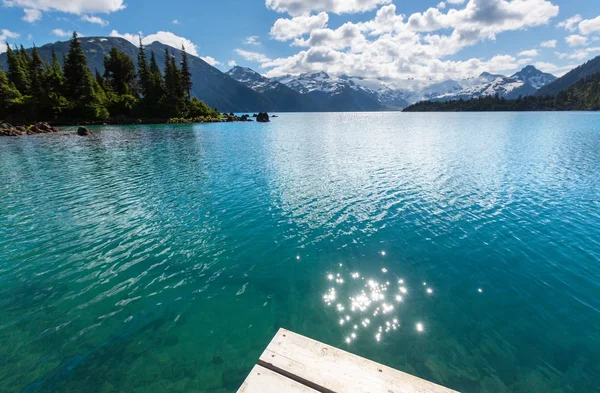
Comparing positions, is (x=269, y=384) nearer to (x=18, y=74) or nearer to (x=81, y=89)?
(x=81, y=89)

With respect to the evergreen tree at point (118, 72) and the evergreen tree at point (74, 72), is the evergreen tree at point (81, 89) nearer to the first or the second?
the evergreen tree at point (74, 72)

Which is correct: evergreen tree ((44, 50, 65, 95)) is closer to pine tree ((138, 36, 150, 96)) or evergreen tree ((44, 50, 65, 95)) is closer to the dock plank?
pine tree ((138, 36, 150, 96))

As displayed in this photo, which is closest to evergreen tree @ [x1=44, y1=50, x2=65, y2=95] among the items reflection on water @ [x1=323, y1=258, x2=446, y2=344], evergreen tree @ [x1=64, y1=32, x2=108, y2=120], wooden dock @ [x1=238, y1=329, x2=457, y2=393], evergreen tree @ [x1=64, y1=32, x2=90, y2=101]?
evergreen tree @ [x1=64, y1=32, x2=108, y2=120]

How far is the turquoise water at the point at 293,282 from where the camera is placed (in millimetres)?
7609

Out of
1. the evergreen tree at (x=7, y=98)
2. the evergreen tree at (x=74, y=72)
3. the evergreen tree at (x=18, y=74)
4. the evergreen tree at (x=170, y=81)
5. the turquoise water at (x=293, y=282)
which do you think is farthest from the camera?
the evergreen tree at (x=170, y=81)

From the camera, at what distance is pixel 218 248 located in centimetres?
1394

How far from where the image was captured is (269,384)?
4250 mm

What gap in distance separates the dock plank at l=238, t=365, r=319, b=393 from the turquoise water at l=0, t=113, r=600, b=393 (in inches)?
139

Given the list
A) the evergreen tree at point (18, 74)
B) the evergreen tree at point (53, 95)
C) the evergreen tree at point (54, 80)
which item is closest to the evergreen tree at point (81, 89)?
the evergreen tree at point (54, 80)

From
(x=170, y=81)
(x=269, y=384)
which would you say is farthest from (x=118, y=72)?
(x=269, y=384)

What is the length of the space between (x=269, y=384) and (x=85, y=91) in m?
141

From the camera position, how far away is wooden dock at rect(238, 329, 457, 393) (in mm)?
4176

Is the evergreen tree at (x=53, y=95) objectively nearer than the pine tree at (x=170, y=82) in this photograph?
Yes

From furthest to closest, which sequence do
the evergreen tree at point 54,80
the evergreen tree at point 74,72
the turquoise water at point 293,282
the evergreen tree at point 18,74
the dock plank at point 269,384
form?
the evergreen tree at point 74,72
the evergreen tree at point 54,80
the evergreen tree at point 18,74
the turquoise water at point 293,282
the dock plank at point 269,384
